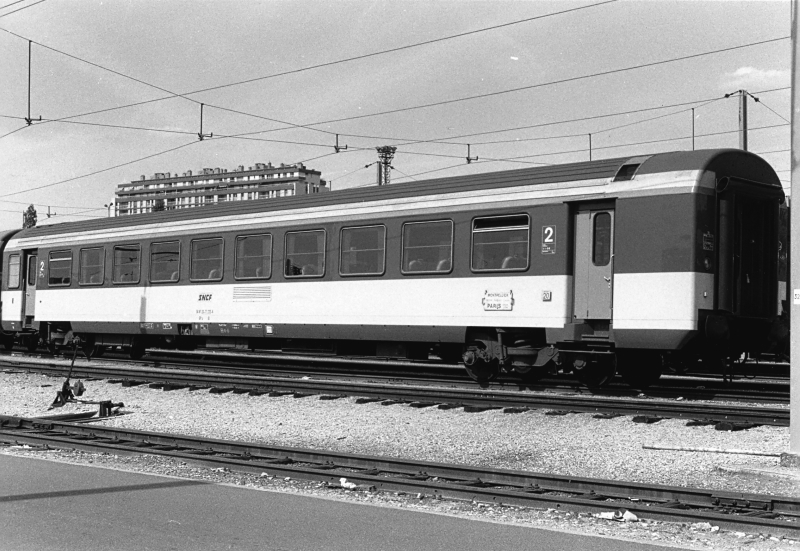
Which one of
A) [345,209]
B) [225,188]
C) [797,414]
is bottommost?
[797,414]

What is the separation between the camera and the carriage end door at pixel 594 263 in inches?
504

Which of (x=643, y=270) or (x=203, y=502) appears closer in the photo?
(x=203, y=502)

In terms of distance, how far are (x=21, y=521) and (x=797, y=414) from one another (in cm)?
657

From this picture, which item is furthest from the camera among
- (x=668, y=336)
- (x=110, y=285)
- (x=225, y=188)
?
(x=225, y=188)

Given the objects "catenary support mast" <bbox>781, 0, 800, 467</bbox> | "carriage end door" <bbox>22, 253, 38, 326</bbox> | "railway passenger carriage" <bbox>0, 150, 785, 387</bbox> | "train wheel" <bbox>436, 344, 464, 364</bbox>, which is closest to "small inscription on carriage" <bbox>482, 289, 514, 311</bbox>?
"railway passenger carriage" <bbox>0, 150, 785, 387</bbox>

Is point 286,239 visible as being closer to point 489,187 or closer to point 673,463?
point 489,187

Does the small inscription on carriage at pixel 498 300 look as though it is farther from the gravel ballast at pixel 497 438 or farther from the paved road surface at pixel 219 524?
the paved road surface at pixel 219 524

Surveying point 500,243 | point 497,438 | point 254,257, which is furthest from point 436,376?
point 497,438

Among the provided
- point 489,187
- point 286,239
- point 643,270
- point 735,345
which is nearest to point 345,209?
point 286,239

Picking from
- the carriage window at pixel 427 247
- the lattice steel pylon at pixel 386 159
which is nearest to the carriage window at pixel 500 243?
the carriage window at pixel 427 247

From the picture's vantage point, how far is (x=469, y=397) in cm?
1273

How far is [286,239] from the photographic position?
16.7m

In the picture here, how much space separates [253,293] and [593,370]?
6.88 metres

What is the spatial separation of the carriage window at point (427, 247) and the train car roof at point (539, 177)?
55 centimetres
